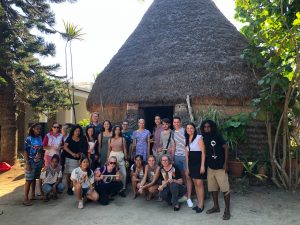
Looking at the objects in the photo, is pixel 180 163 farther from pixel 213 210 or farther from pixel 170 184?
pixel 213 210

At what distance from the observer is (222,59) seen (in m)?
8.06

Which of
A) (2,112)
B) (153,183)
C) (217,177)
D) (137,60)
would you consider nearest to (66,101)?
(2,112)

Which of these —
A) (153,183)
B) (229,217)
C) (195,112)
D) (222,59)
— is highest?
(222,59)

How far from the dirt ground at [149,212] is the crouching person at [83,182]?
0.18m

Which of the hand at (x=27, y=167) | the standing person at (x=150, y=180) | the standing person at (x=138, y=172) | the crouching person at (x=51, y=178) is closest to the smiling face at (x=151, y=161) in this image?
the standing person at (x=150, y=180)

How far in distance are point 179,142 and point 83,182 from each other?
185cm

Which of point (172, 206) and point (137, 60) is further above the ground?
point (137, 60)

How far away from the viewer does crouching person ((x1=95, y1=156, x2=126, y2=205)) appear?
18.4 feet

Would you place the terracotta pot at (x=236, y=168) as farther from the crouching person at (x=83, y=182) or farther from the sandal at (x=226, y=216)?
the crouching person at (x=83, y=182)

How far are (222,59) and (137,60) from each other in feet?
7.98

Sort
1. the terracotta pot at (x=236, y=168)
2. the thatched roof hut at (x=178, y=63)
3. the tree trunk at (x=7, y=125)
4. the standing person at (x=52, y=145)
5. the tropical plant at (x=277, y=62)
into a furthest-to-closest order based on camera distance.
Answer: the tree trunk at (x=7, y=125) → the thatched roof hut at (x=178, y=63) → the terracotta pot at (x=236, y=168) → the standing person at (x=52, y=145) → the tropical plant at (x=277, y=62)

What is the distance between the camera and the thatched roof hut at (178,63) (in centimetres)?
750

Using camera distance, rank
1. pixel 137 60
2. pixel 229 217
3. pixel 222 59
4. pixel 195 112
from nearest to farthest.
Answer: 1. pixel 229 217
2. pixel 195 112
3. pixel 222 59
4. pixel 137 60

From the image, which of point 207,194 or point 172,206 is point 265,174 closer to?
point 207,194
